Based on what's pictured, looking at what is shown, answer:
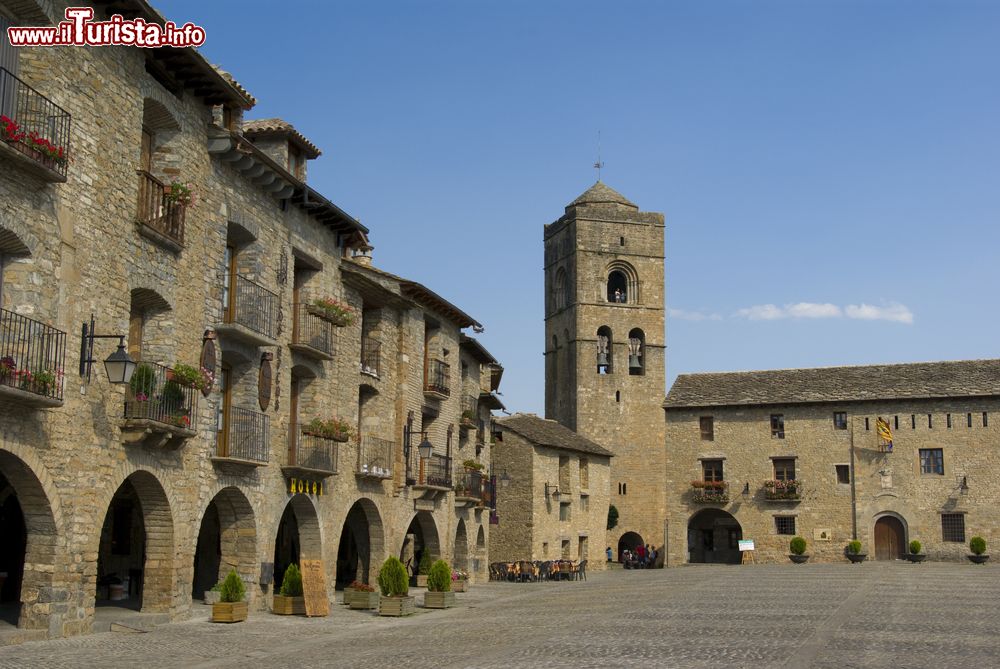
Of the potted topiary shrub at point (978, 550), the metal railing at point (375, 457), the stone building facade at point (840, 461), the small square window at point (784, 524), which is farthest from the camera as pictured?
the small square window at point (784, 524)

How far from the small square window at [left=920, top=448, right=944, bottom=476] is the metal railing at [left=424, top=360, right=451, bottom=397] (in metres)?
27.7

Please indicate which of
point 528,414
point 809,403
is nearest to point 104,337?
point 528,414

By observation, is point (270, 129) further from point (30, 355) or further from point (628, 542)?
point (628, 542)

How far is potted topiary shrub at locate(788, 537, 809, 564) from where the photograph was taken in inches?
1977

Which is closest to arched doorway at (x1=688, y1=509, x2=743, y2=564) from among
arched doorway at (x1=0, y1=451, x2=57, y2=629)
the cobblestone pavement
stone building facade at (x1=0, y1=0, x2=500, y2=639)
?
the cobblestone pavement

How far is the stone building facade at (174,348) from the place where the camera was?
15273mm

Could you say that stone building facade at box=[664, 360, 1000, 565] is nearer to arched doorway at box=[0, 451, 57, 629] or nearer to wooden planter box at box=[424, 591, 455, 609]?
wooden planter box at box=[424, 591, 455, 609]

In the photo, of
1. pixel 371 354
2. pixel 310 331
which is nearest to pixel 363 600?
pixel 310 331

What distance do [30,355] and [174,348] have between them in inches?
163

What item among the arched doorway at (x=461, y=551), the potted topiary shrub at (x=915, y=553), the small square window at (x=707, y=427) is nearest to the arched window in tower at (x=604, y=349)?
the small square window at (x=707, y=427)

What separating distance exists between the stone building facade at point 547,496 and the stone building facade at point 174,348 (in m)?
12.2

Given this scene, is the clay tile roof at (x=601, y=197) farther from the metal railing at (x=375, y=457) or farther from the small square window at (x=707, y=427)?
the metal railing at (x=375, y=457)

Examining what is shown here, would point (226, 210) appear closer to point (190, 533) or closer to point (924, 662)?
point (190, 533)

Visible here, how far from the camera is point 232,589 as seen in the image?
20.0 metres
